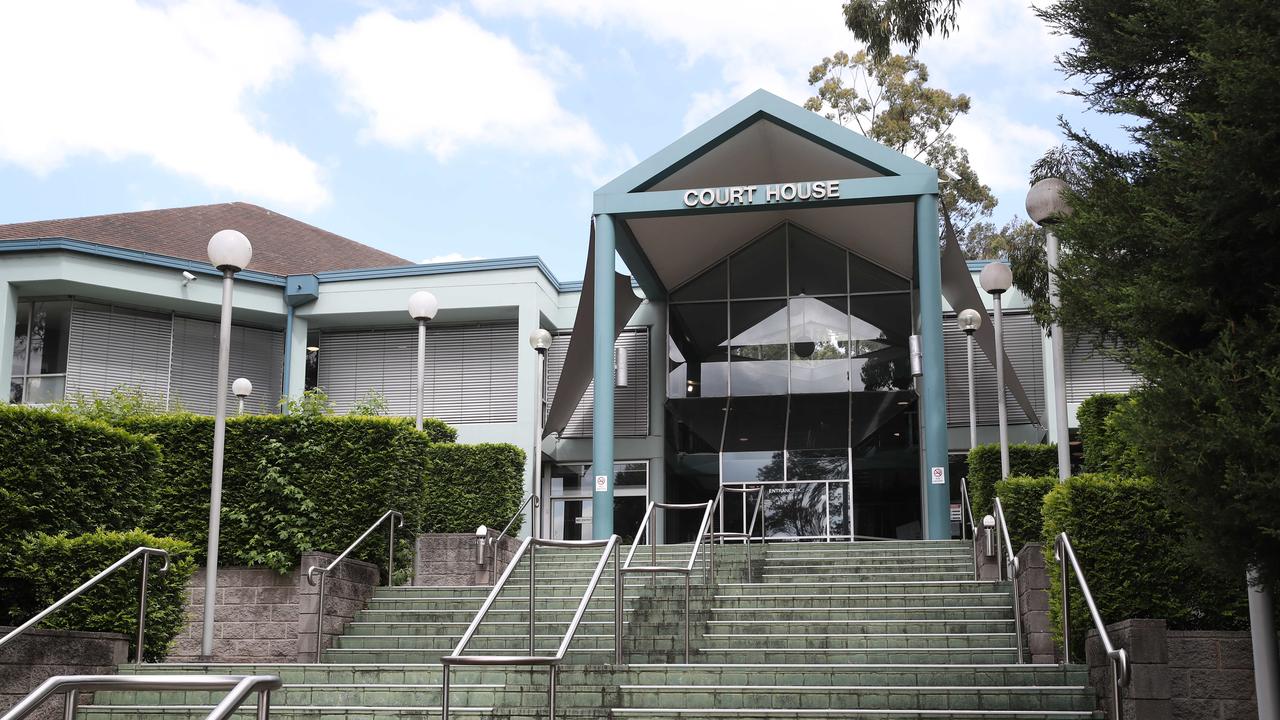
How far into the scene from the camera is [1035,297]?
23344mm

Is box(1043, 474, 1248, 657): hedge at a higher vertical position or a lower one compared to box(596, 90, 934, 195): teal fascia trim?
lower

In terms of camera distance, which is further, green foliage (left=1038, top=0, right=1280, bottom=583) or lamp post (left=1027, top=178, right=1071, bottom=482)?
lamp post (left=1027, top=178, right=1071, bottom=482)

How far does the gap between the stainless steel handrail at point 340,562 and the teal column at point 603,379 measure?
4.66 meters

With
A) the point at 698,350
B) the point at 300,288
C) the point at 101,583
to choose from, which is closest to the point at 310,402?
the point at 300,288

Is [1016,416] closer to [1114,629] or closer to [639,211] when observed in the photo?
[639,211]

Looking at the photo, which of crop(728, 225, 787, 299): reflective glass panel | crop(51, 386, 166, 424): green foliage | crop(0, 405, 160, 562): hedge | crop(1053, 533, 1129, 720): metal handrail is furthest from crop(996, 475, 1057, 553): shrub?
crop(51, 386, 166, 424): green foliage

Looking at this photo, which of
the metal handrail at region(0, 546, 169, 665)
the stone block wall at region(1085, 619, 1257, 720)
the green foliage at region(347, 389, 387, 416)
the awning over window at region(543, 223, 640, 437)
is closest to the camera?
the stone block wall at region(1085, 619, 1257, 720)

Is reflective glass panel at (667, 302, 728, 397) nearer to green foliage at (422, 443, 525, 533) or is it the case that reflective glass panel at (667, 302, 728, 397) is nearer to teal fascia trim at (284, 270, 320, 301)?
green foliage at (422, 443, 525, 533)

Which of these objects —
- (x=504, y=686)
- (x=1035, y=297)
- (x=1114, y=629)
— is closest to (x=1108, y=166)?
(x=1114, y=629)

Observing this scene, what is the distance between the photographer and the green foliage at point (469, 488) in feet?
58.7

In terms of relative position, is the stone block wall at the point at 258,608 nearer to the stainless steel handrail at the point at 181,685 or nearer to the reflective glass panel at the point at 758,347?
the stainless steel handrail at the point at 181,685

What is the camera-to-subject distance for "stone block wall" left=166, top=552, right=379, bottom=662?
12.8 meters

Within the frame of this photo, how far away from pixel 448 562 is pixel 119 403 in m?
9.68

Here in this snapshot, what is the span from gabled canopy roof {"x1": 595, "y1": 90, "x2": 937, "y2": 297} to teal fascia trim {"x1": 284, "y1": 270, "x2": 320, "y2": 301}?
22.0 feet
